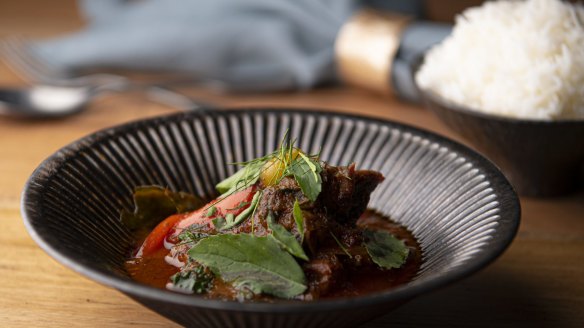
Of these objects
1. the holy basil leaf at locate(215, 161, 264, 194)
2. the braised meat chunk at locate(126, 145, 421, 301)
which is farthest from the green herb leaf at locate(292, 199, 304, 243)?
the holy basil leaf at locate(215, 161, 264, 194)

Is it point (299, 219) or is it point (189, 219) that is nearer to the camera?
point (299, 219)

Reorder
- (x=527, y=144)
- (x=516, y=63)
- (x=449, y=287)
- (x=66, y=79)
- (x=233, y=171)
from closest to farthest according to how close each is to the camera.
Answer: (x=449, y=287), (x=233, y=171), (x=527, y=144), (x=516, y=63), (x=66, y=79)

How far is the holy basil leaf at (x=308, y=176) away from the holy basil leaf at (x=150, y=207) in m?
0.45

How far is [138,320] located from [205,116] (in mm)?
803

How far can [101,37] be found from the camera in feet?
13.3

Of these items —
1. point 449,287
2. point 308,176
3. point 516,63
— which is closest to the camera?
point 308,176

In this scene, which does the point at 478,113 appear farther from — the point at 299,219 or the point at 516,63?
the point at 299,219

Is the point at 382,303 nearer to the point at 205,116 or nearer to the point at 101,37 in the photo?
the point at 205,116

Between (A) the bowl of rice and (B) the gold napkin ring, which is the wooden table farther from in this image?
(B) the gold napkin ring

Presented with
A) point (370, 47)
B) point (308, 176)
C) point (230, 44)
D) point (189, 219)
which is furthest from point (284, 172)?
point (230, 44)

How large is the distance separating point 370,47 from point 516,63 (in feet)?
3.37

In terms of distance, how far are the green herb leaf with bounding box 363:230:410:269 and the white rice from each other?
0.86 meters

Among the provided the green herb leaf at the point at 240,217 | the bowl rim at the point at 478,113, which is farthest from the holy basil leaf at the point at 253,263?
the bowl rim at the point at 478,113

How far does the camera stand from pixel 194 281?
1748 millimetres
